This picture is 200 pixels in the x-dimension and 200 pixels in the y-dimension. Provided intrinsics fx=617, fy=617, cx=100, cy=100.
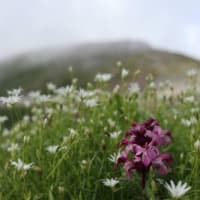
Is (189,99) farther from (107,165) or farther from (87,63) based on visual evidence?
(87,63)

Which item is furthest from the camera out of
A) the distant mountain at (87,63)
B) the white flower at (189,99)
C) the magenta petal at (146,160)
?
the distant mountain at (87,63)

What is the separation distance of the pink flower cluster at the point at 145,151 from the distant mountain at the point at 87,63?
4.56 metres

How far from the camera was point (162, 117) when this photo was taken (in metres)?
4.32

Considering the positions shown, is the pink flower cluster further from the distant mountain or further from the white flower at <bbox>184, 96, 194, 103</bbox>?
the distant mountain

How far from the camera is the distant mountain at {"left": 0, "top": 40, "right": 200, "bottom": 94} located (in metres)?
7.95

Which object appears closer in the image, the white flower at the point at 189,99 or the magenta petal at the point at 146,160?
the magenta petal at the point at 146,160

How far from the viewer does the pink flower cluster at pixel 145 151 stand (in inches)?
111

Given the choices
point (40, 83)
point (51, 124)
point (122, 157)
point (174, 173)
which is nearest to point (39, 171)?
point (122, 157)

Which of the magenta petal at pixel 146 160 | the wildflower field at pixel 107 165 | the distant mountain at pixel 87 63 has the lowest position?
the distant mountain at pixel 87 63

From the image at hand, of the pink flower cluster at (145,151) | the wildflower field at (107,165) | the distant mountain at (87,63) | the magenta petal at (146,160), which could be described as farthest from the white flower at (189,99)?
the distant mountain at (87,63)

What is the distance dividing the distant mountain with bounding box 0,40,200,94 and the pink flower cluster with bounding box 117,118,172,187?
180 inches

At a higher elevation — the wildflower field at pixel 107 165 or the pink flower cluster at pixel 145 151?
the pink flower cluster at pixel 145 151

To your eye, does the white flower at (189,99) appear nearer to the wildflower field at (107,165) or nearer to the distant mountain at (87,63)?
the wildflower field at (107,165)

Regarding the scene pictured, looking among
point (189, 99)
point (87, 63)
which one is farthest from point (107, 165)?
point (87, 63)
